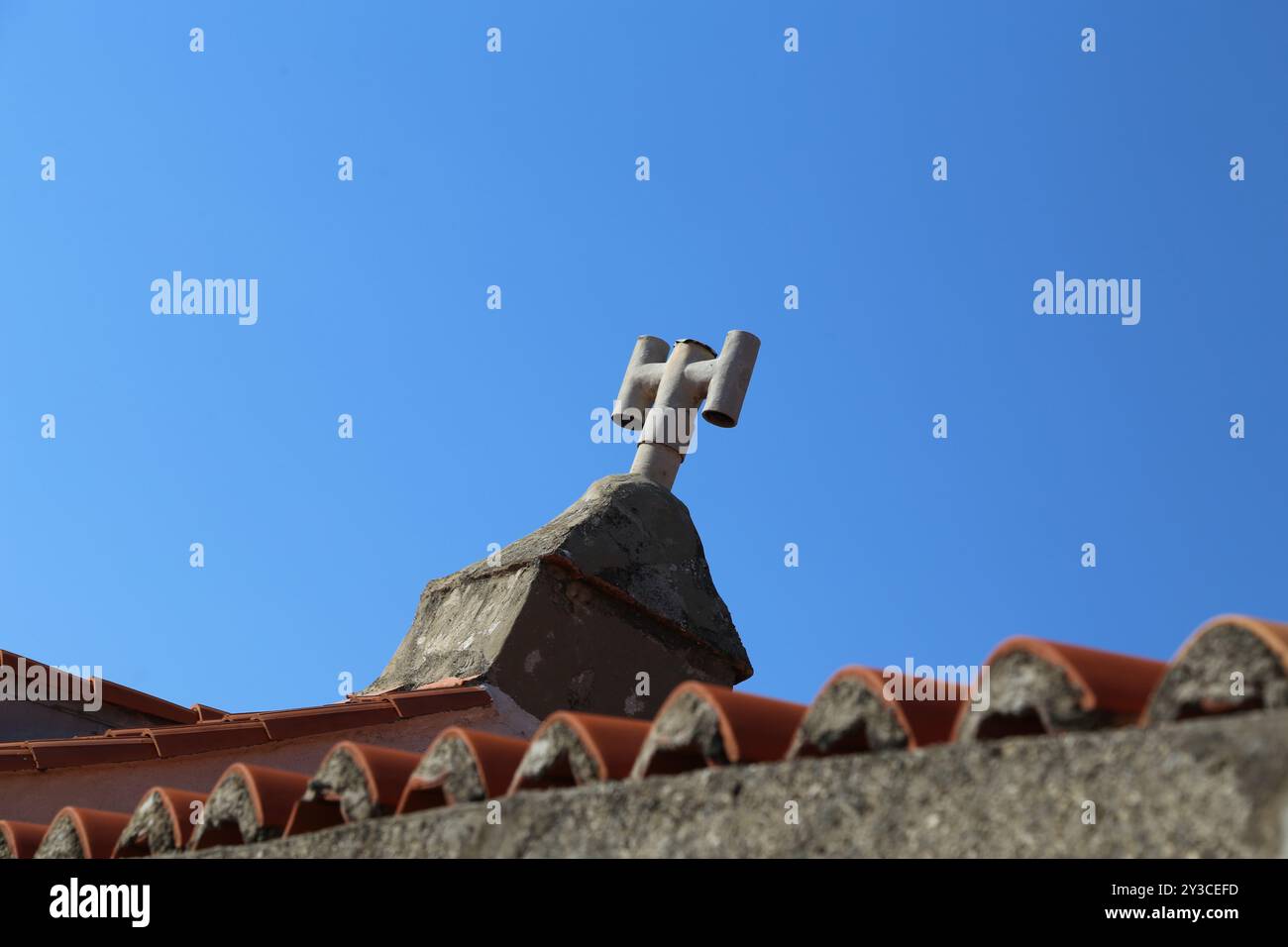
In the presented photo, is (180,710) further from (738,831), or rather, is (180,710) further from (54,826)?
(738,831)

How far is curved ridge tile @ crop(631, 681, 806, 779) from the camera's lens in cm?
229

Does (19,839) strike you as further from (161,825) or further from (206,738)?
(206,738)

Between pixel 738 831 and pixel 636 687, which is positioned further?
pixel 636 687

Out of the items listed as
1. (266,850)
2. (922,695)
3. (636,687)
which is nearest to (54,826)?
(266,850)

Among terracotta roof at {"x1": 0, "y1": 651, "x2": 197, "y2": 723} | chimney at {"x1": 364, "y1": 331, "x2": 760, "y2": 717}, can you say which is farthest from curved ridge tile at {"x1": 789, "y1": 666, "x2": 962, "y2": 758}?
terracotta roof at {"x1": 0, "y1": 651, "x2": 197, "y2": 723}

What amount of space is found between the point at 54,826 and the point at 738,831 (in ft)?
7.46

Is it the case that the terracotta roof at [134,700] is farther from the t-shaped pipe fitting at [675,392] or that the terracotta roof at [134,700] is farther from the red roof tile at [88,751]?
the t-shaped pipe fitting at [675,392]

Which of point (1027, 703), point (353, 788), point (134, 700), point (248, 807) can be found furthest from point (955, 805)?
point (134, 700)

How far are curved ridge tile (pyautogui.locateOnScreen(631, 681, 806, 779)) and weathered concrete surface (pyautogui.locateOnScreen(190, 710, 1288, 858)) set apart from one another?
0.03 m

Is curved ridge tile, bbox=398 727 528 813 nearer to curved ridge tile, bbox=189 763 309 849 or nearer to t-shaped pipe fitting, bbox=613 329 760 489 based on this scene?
curved ridge tile, bbox=189 763 309 849

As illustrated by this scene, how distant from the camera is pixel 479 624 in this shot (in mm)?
6547

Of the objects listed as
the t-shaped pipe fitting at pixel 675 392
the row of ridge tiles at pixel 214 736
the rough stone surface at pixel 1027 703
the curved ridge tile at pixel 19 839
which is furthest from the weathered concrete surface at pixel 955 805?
the t-shaped pipe fitting at pixel 675 392

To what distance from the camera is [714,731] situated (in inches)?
91.4

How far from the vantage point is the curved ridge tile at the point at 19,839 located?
3.76 metres
